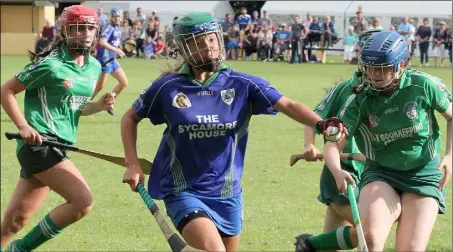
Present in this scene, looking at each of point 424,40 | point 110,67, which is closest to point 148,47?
point 424,40

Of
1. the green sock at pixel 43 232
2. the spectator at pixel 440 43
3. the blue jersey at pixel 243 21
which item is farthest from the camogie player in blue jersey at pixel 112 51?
the blue jersey at pixel 243 21

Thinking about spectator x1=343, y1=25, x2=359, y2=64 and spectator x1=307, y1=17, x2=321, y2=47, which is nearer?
spectator x1=343, y1=25, x2=359, y2=64

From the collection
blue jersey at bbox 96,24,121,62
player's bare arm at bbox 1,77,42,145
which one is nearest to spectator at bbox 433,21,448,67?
blue jersey at bbox 96,24,121,62

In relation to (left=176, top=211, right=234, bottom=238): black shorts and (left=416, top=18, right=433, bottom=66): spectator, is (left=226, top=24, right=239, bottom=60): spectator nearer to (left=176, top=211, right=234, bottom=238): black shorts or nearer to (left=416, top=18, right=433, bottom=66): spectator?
(left=416, top=18, right=433, bottom=66): spectator

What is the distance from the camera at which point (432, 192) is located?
18.2 feet

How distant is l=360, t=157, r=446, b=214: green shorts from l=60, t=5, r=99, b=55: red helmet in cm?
216

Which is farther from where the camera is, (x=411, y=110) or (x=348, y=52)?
(x=348, y=52)

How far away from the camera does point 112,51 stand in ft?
52.0

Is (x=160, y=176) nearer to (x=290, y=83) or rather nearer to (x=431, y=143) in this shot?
(x=431, y=143)

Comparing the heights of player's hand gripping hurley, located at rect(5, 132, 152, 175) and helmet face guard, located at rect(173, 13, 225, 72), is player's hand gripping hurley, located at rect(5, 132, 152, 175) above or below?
below

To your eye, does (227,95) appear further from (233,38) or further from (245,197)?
(233,38)

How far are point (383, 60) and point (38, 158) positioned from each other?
242 centimetres

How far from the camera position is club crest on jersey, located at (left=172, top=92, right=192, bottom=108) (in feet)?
17.1

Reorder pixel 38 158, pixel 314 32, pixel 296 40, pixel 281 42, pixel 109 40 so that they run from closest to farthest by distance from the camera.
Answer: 1. pixel 38 158
2. pixel 109 40
3. pixel 296 40
4. pixel 314 32
5. pixel 281 42
